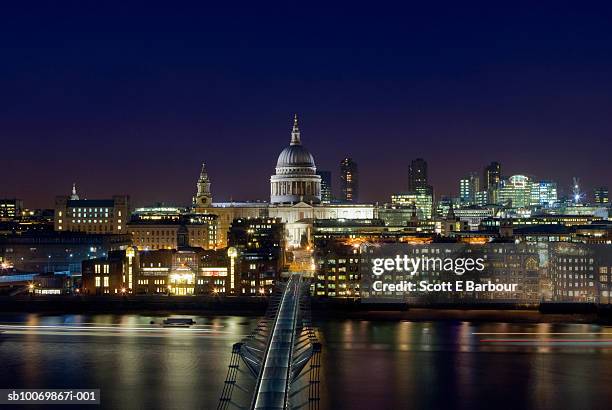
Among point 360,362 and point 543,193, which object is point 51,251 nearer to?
point 360,362

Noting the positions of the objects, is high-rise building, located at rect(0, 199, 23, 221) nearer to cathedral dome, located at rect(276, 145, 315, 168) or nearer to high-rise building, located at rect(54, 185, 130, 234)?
high-rise building, located at rect(54, 185, 130, 234)

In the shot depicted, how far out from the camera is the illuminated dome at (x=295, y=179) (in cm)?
6272

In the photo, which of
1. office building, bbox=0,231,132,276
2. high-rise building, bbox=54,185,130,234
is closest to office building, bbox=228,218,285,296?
A: office building, bbox=0,231,132,276

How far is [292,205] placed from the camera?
59750 mm

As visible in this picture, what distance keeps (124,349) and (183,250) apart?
13253mm

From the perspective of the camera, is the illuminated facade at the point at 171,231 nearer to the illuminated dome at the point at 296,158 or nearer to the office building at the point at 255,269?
the illuminated dome at the point at 296,158

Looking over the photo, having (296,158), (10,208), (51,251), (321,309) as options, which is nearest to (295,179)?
(296,158)

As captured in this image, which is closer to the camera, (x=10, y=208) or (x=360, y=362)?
(x=360, y=362)

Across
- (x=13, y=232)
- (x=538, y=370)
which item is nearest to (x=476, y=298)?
(x=538, y=370)

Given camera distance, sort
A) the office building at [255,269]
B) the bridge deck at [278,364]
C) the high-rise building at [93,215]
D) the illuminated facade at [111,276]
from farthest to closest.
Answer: the high-rise building at [93,215] → the illuminated facade at [111,276] → the office building at [255,269] → the bridge deck at [278,364]

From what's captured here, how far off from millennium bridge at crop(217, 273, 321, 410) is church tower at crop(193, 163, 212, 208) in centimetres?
3020

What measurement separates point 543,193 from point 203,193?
49054mm

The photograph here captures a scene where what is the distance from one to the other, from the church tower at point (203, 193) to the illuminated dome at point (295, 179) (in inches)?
142

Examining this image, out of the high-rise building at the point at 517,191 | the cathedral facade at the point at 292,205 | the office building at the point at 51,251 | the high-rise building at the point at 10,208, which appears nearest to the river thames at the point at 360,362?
the office building at the point at 51,251
